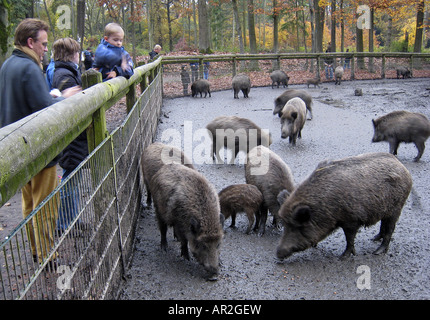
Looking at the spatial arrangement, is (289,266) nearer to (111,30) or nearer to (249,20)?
(111,30)

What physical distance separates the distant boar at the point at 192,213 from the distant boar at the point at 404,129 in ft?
18.2

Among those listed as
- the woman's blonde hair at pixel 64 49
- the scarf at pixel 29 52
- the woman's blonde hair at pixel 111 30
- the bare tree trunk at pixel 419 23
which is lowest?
the scarf at pixel 29 52

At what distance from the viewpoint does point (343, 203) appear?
176 inches

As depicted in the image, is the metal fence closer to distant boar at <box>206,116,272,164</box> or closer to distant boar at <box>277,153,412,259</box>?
distant boar at <box>277,153,412,259</box>

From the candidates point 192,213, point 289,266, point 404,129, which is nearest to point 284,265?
point 289,266

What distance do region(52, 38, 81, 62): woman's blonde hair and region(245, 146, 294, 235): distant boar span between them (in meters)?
2.88

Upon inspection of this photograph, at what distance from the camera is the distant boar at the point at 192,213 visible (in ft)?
13.7

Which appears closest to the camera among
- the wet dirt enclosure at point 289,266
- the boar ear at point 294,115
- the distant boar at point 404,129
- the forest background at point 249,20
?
the wet dirt enclosure at point 289,266

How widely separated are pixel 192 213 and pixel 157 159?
129 cm

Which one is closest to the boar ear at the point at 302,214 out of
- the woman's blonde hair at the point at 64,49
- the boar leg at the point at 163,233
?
the boar leg at the point at 163,233

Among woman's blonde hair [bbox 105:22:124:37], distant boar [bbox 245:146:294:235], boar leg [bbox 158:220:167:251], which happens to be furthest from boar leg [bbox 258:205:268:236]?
woman's blonde hair [bbox 105:22:124:37]

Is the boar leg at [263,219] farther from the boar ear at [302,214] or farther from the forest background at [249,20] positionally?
the forest background at [249,20]

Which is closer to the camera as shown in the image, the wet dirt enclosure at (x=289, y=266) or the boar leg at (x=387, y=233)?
the wet dirt enclosure at (x=289, y=266)

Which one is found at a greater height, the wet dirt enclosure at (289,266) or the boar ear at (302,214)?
the boar ear at (302,214)
